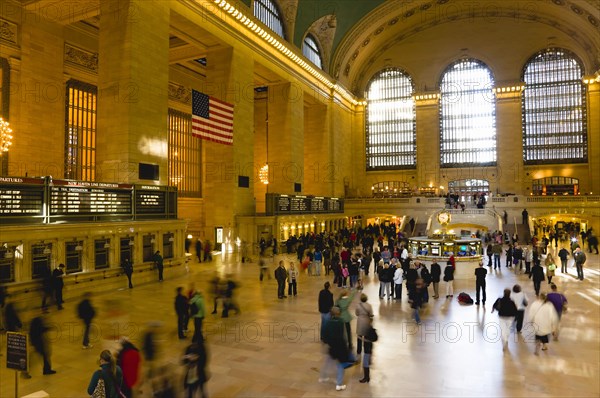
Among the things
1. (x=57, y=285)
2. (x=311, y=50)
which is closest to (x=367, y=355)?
(x=57, y=285)

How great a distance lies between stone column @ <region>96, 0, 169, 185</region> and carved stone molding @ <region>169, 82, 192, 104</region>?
1054cm

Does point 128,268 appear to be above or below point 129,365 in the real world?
above

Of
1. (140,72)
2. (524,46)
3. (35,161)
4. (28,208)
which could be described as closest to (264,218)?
(140,72)

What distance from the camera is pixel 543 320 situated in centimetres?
675

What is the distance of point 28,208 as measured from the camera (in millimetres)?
10461

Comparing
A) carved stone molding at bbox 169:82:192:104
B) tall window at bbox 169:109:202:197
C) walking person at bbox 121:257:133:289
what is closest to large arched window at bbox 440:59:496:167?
tall window at bbox 169:109:202:197

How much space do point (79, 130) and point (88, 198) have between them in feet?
35.1

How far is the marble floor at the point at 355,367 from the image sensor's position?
559cm

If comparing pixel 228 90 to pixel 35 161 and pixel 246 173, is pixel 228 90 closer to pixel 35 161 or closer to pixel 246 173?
pixel 246 173

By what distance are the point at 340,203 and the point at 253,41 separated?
14.3 meters

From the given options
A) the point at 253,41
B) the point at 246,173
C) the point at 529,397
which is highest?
the point at 253,41

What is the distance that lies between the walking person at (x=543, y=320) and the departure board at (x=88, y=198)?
11.2 metres

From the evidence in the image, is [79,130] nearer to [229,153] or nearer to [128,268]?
[229,153]

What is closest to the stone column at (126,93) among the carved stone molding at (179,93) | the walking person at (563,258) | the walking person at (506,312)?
the carved stone molding at (179,93)
